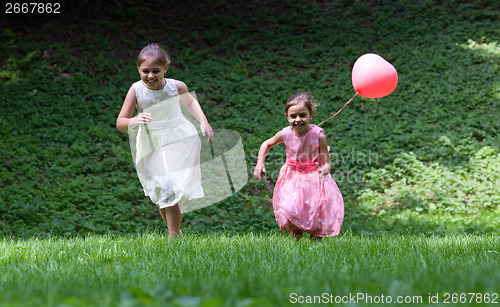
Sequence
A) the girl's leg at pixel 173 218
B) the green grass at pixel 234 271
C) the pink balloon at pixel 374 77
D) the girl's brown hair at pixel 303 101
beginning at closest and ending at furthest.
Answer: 1. the green grass at pixel 234 271
2. the girl's leg at pixel 173 218
3. the girl's brown hair at pixel 303 101
4. the pink balloon at pixel 374 77

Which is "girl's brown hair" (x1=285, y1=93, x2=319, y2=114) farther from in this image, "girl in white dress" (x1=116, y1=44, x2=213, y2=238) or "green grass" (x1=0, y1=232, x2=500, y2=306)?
"green grass" (x1=0, y1=232, x2=500, y2=306)

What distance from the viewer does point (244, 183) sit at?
8.76 metres

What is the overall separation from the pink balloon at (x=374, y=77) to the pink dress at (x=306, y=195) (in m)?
0.79

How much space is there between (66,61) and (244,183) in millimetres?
6426

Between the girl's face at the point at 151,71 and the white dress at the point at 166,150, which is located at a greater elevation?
the girl's face at the point at 151,71

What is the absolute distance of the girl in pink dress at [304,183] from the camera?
4.71m

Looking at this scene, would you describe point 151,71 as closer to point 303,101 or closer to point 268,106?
point 303,101

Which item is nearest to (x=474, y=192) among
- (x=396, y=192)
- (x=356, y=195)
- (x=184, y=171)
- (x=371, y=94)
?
(x=396, y=192)

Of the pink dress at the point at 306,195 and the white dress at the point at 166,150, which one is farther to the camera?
the pink dress at the point at 306,195

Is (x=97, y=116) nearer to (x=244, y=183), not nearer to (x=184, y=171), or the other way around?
(x=244, y=183)

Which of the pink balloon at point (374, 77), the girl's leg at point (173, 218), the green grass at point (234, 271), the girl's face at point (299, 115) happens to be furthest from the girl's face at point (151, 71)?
the pink balloon at point (374, 77)

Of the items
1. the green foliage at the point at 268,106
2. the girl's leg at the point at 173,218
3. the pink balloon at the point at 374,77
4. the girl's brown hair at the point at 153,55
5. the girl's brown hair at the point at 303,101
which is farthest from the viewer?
the green foliage at the point at 268,106

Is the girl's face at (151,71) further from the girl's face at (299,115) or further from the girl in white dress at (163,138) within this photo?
the girl's face at (299,115)

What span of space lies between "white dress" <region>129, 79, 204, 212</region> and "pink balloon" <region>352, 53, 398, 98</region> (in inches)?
75.4
